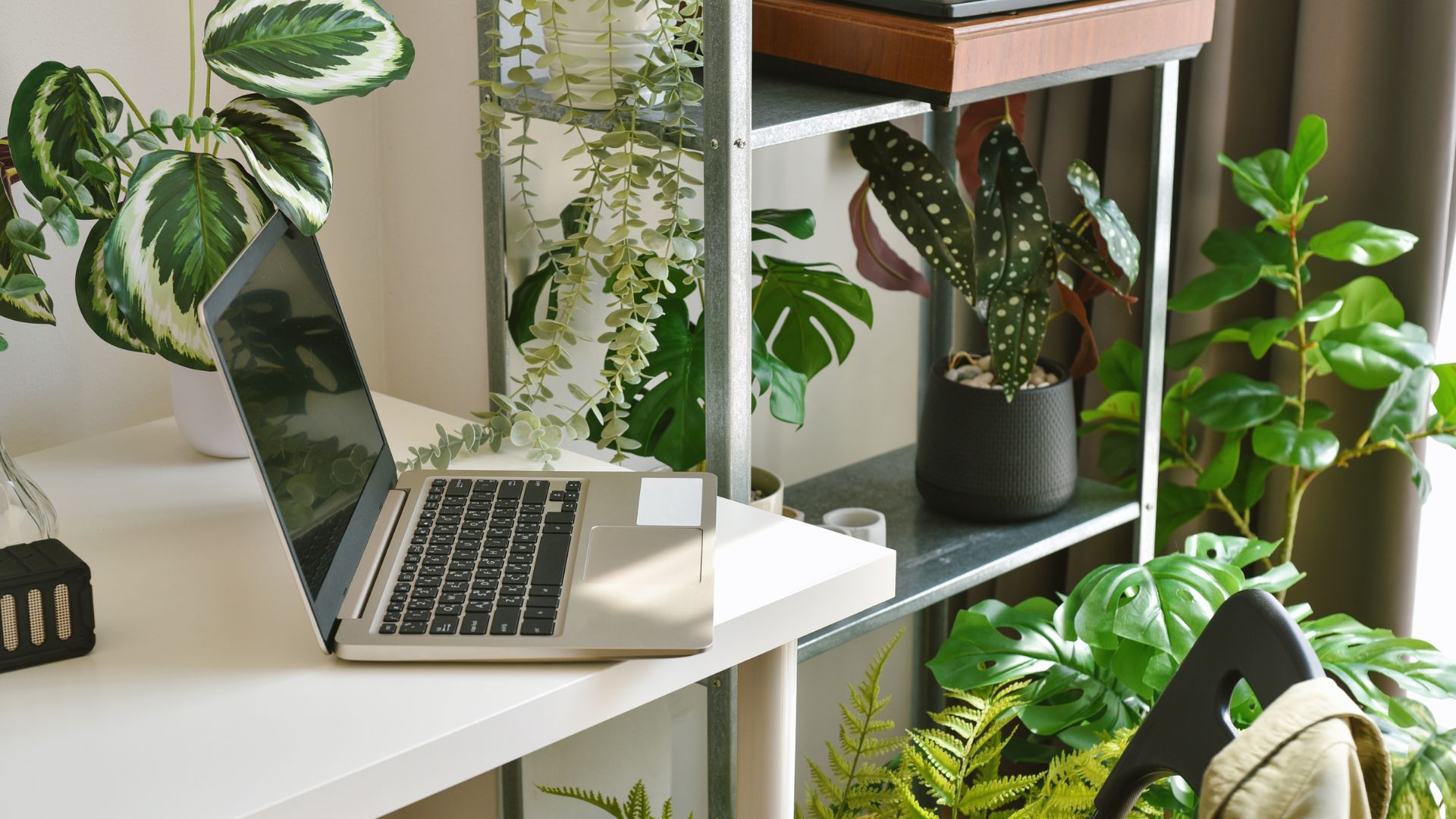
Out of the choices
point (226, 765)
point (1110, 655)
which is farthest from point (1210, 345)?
point (226, 765)

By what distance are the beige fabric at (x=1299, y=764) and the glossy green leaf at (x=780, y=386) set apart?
0.70 meters

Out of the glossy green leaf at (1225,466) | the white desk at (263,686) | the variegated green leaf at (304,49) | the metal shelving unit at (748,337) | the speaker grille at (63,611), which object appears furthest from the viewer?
the glossy green leaf at (1225,466)

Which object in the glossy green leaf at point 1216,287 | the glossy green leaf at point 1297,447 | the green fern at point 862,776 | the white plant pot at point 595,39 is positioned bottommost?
the green fern at point 862,776

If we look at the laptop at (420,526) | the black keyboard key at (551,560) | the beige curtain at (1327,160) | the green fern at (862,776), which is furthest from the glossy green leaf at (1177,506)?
the black keyboard key at (551,560)

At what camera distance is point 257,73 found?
0.89 m

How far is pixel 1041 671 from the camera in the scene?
136 centimetres

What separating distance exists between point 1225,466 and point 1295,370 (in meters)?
0.17

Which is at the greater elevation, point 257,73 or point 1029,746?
point 257,73

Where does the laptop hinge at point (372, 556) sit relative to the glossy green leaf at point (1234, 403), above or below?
above

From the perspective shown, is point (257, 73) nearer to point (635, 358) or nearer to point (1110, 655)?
point (635, 358)

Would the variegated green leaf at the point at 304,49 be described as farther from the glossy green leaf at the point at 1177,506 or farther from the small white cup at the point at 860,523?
Result: the glossy green leaf at the point at 1177,506

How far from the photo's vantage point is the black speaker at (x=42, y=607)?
2.53 ft

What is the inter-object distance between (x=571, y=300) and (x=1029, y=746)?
0.88m

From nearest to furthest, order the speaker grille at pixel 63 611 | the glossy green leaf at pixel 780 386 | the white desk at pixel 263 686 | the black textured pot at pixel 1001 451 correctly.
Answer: the white desk at pixel 263 686 < the speaker grille at pixel 63 611 < the glossy green leaf at pixel 780 386 < the black textured pot at pixel 1001 451
